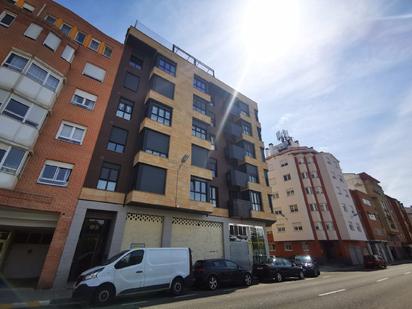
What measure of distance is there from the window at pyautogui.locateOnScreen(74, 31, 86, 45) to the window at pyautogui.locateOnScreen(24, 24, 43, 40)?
2878 mm

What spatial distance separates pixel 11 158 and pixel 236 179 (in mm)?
18008

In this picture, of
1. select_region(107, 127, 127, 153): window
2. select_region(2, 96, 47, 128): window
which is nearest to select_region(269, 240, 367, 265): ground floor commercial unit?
select_region(107, 127, 127, 153): window

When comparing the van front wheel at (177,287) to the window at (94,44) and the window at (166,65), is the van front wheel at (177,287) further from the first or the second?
the window at (94,44)

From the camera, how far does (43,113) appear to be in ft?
44.9

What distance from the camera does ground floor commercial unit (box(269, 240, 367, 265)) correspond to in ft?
110

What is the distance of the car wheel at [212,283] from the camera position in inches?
453

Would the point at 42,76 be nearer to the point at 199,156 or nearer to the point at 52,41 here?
the point at 52,41

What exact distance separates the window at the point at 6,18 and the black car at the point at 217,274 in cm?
2100

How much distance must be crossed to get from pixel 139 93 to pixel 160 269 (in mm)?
15127

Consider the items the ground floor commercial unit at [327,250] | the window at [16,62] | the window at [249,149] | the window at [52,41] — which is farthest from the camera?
the ground floor commercial unit at [327,250]

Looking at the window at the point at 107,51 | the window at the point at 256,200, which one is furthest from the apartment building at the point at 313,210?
the window at the point at 107,51

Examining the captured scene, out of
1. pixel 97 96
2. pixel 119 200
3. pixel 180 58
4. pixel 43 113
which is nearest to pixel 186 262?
pixel 119 200

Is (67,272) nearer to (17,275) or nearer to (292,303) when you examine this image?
(17,275)

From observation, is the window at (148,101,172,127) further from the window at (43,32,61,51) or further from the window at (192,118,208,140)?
the window at (43,32,61,51)
